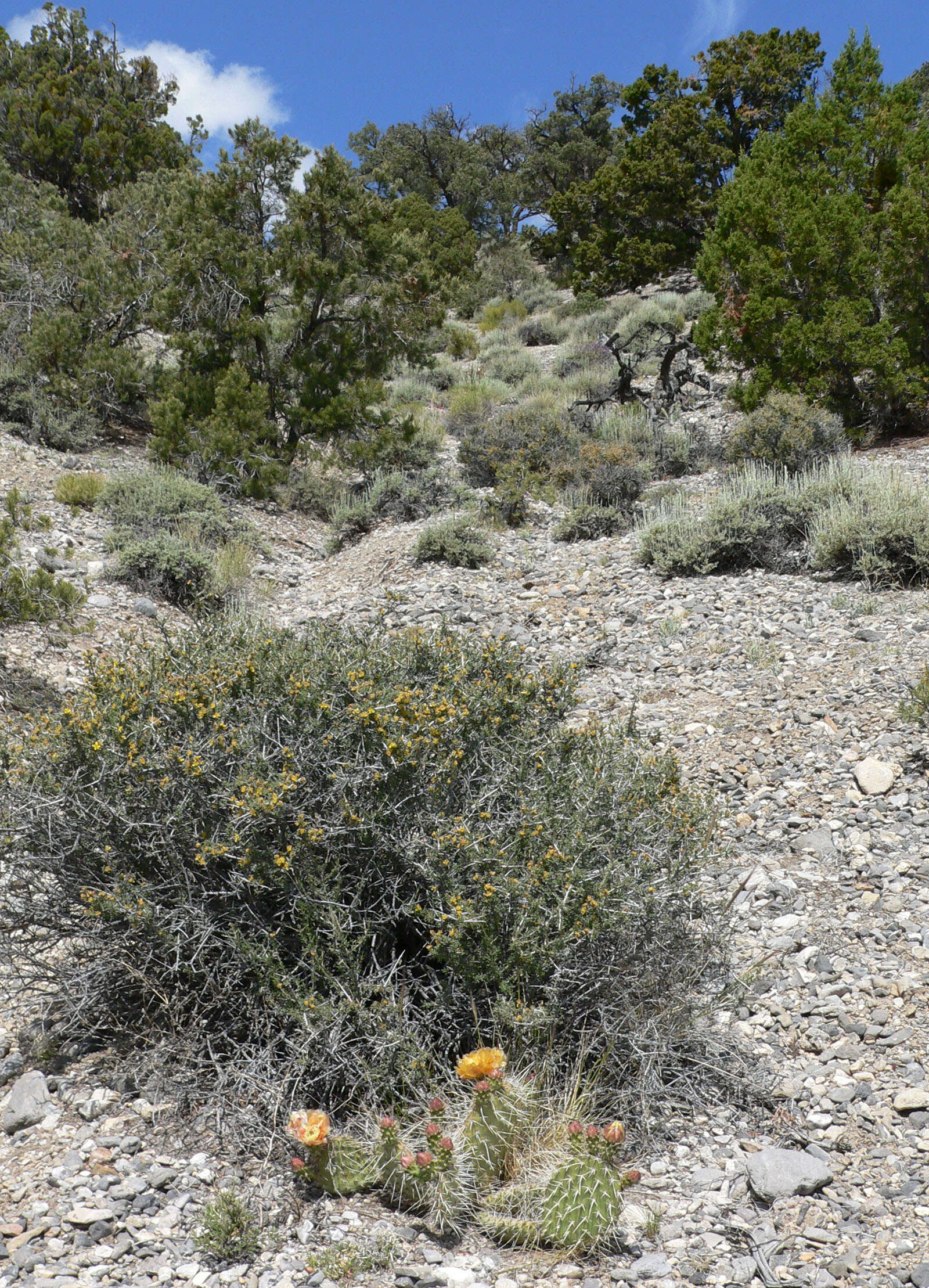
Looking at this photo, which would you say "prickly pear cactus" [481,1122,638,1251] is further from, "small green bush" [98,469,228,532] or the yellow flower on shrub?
"small green bush" [98,469,228,532]

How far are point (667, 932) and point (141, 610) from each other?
5.49 meters

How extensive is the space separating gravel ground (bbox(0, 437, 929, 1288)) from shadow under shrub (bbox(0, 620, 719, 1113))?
0.95ft

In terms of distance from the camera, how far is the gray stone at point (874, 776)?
14.1ft

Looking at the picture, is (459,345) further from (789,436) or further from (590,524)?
(590,524)

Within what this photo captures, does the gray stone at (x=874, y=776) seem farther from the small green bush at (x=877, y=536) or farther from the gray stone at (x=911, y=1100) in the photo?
the small green bush at (x=877, y=536)

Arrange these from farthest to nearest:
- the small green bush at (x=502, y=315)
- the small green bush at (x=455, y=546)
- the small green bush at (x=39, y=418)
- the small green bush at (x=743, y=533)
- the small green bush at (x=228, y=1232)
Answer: the small green bush at (x=502, y=315)
the small green bush at (x=39, y=418)
the small green bush at (x=455, y=546)
the small green bush at (x=743, y=533)
the small green bush at (x=228, y=1232)

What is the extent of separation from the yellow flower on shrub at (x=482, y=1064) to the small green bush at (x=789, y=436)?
8.09m

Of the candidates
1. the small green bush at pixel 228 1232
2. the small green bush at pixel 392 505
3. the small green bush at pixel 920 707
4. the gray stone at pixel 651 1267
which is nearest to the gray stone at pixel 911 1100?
the gray stone at pixel 651 1267

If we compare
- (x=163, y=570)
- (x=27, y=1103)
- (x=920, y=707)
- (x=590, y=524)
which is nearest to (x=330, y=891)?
(x=27, y=1103)

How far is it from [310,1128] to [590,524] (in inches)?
288

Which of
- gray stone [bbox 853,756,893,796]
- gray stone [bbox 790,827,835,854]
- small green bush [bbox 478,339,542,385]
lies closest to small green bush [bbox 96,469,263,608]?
gray stone [bbox 790,827,835,854]

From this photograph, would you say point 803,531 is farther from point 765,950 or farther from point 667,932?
point 667,932

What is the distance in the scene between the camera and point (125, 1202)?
2.39m

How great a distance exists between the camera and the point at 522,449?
1119 centimetres
